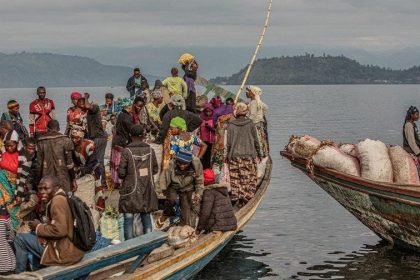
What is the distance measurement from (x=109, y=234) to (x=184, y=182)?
1.45 metres

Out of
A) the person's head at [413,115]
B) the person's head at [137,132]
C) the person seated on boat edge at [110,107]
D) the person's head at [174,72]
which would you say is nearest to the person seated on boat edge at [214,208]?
the person's head at [137,132]

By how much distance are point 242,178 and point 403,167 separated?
297 cm

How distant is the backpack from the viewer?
8539 millimetres

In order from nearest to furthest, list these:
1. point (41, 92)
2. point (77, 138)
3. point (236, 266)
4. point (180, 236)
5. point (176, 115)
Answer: point (180, 236)
point (77, 138)
point (176, 115)
point (41, 92)
point (236, 266)

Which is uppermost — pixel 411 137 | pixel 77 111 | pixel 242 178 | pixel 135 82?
pixel 135 82

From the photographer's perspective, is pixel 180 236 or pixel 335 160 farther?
pixel 335 160

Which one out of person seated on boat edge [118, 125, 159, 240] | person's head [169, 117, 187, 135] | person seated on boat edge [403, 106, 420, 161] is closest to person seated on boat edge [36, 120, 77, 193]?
person seated on boat edge [118, 125, 159, 240]

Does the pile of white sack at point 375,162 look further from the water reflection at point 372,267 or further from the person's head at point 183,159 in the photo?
the person's head at point 183,159

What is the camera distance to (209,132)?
16.2m

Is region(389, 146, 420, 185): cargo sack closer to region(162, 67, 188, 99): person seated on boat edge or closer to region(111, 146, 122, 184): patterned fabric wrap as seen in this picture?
region(162, 67, 188, 99): person seated on boat edge

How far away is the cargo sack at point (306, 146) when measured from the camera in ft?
52.9

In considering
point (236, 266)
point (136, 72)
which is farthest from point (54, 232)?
point (136, 72)

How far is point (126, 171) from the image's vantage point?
440 inches

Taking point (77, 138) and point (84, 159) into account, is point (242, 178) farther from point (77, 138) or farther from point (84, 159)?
point (77, 138)
